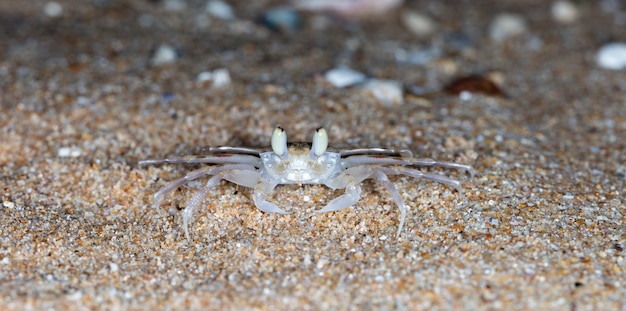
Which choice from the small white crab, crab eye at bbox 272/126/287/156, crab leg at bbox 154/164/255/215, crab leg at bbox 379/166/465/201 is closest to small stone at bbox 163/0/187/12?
the small white crab

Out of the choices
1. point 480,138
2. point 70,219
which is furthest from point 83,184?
point 480,138

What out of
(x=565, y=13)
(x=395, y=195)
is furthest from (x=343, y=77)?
(x=565, y=13)

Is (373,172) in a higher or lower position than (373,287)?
higher

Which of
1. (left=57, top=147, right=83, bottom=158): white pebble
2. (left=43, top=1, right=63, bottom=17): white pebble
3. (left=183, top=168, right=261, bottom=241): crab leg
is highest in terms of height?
(left=43, top=1, right=63, bottom=17): white pebble

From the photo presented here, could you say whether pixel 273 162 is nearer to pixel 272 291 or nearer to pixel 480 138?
pixel 272 291

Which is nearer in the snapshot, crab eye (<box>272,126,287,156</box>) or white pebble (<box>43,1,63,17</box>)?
crab eye (<box>272,126,287,156</box>)

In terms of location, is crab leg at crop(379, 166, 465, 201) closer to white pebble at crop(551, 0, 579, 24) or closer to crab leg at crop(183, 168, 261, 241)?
crab leg at crop(183, 168, 261, 241)

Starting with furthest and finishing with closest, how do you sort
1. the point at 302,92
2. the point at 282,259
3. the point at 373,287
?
the point at 302,92, the point at 282,259, the point at 373,287
